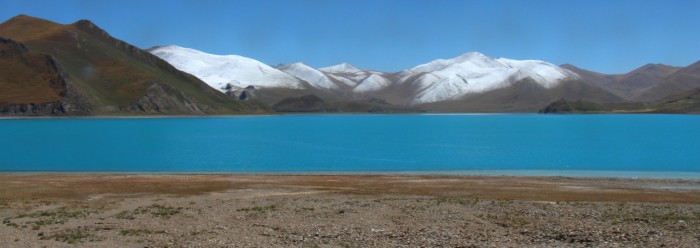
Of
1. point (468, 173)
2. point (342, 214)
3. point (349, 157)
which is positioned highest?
point (349, 157)

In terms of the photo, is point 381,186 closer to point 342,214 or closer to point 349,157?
point 342,214

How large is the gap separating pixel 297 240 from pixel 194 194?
68.0 feet

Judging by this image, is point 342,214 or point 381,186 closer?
point 342,214

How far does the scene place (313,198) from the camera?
43062 millimetres

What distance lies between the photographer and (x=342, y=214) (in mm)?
34812

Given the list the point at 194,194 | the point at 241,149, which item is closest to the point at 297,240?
the point at 194,194

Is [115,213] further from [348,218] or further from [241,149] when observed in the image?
[241,149]

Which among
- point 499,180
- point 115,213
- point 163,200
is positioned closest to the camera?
point 115,213

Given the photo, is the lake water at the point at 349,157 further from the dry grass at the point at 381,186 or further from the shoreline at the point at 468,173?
the dry grass at the point at 381,186

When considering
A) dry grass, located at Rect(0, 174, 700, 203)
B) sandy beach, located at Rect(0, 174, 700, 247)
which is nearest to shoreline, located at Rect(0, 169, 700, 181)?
dry grass, located at Rect(0, 174, 700, 203)

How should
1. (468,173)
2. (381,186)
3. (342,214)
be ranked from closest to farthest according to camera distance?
(342,214) → (381,186) → (468,173)

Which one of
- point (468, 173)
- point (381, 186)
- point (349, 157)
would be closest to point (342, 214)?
point (381, 186)

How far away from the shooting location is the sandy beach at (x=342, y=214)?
27.6 meters

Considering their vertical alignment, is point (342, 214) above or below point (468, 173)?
above
